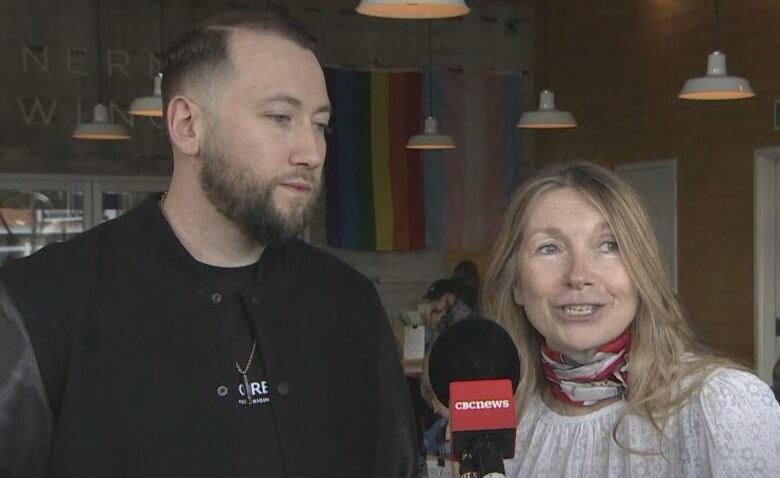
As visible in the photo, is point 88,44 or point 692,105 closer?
point 692,105

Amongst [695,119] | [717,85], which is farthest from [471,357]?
[695,119]

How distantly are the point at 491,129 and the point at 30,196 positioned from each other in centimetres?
450

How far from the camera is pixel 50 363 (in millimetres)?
1577

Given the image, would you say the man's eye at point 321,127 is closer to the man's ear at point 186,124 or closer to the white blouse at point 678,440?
the man's ear at point 186,124

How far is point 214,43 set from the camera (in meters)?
1.74

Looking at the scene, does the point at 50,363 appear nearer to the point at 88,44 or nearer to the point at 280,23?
the point at 280,23

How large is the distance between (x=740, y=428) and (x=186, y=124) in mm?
934

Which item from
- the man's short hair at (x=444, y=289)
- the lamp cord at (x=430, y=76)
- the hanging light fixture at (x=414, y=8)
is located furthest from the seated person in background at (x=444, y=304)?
the lamp cord at (x=430, y=76)

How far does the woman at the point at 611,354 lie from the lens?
1706 mm

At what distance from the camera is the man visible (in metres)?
1.58

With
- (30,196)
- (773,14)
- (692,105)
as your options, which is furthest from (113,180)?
(773,14)

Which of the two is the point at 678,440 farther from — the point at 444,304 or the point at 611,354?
the point at 444,304

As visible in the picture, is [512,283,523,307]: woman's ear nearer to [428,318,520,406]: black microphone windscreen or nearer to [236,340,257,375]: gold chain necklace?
[428,318,520,406]: black microphone windscreen

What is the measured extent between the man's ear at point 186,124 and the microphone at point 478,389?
1.56 feet
